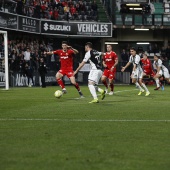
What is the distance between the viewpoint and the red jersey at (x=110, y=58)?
26.2 m

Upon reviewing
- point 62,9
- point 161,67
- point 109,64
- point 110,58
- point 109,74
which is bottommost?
point 109,74

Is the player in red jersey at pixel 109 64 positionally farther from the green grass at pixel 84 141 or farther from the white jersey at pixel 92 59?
the green grass at pixel 84 141

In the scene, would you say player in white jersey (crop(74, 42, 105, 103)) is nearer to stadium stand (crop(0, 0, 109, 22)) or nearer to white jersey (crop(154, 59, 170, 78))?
white jersey (crop(154, 59, 170, 78))

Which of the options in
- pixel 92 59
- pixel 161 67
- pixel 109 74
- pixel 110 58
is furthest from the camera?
pixel 161 67

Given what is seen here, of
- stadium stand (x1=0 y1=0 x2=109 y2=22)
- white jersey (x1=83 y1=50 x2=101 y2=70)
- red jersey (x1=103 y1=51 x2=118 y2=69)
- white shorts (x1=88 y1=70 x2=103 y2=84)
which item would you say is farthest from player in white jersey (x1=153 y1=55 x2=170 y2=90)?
white shorts (x1=88 y1=70 x2=103 y2=84)

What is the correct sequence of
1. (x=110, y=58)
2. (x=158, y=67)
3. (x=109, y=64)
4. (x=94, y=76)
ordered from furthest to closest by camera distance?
(x=158, y=67) < (x=109, y=64) < (x=110, y=58) < (x=94, y=76)

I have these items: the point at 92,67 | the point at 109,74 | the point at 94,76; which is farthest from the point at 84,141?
the point at 109,74

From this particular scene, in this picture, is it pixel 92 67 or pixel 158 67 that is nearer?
pixel 92 67

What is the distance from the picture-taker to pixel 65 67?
78.6ft

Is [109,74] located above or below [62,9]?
below

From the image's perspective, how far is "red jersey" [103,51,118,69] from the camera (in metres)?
26.2

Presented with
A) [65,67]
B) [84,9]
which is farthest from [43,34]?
[65,67]

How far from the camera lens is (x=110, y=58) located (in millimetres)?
26312

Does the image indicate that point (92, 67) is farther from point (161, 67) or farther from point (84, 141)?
point (161, 67)
